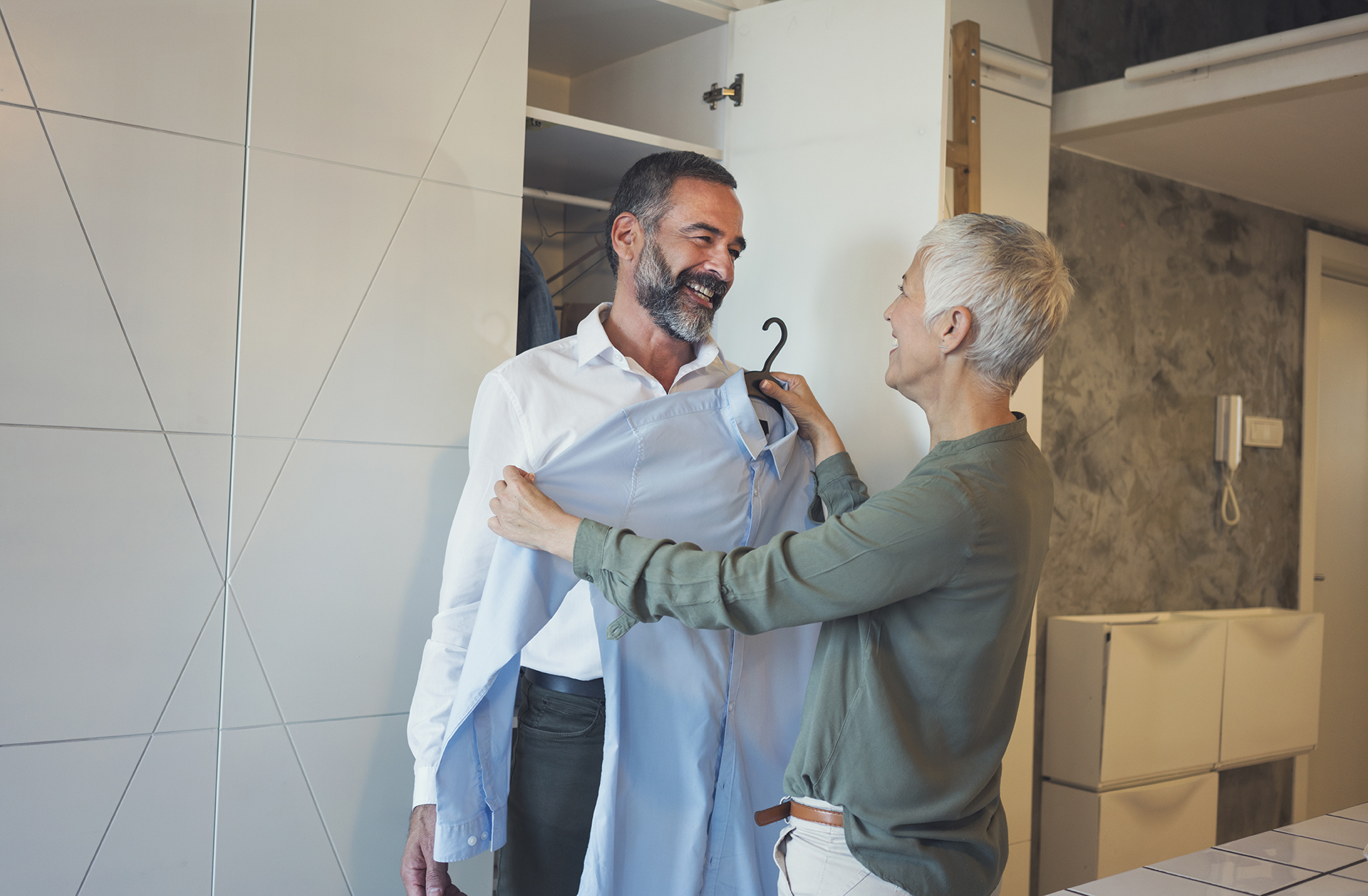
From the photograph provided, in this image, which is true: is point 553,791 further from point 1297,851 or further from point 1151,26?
point 1151,26

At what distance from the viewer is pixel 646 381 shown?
5.82ft

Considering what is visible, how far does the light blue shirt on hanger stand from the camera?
1.49 meters

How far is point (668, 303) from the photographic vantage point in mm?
1786

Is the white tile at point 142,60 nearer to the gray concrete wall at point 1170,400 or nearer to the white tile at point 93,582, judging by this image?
the white tile at point 93,582

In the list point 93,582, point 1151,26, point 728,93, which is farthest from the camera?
point 1151,26

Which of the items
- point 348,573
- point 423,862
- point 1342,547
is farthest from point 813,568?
point 1342,547

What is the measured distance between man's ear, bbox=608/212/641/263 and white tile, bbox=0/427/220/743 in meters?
0.81

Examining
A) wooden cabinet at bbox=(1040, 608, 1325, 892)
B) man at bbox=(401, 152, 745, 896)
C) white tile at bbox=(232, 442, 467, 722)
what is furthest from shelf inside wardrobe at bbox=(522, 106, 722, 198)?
wooden cabinet at bbox=(1040, 608, 1325, 892)

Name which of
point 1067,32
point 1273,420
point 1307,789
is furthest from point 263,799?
point 1307,789

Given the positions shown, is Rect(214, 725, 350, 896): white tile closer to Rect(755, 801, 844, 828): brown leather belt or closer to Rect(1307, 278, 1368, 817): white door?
Rect(755, 801, 844, 828): brown leather belt

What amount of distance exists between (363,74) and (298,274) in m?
0.37

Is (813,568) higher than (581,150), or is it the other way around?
(581,150)

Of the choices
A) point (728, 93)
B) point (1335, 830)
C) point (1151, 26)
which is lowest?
point (1335, 830)

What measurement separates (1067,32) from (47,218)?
284 cm
